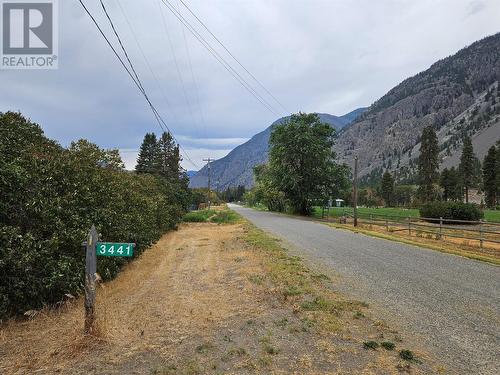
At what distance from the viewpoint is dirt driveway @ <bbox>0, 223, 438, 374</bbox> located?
4.66 meters

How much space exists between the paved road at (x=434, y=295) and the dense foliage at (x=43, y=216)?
5585 millimetres

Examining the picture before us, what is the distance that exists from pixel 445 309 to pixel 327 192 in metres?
40.5

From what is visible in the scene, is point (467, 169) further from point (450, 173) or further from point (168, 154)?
point (168, 154)

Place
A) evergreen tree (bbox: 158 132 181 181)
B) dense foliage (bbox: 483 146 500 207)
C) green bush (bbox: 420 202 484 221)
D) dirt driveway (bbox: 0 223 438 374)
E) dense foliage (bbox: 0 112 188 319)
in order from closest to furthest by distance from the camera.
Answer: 1. dirt driveway (bbox: 0 223 438 374)
2. dense foliage (bbox: 0 112 188 319)
3. green bush (bbox: 420 202 484 221)
4. evergreen tree (bbox: 158 132 181 181)
5. dense foliage (bbox: 483 146 500 207)

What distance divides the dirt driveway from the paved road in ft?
1.72

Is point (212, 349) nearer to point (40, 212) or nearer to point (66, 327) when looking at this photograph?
point (66, 327)

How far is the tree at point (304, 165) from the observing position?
45969 millimetres

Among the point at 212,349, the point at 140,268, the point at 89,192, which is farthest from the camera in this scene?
the point at 140,268

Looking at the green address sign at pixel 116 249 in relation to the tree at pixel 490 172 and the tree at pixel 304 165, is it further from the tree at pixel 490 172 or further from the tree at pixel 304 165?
the tree at pixel 490 172

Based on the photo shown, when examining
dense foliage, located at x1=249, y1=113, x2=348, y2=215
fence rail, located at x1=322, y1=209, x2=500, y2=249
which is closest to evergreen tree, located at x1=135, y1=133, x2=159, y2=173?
dense foliage, located at x1=249, y1=113, x2=348, y2=215

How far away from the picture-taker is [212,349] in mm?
5176

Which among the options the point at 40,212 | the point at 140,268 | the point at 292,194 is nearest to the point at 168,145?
the point at 292,194

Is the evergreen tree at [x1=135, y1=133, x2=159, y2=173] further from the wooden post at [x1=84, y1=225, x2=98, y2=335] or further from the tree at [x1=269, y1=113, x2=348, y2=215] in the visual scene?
Result: the wooden post at [x1=84, y1=225, x2=98, y2=335]

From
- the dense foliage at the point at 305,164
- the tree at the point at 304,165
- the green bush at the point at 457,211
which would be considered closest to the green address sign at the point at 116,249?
the green bush at the point at 457,211
